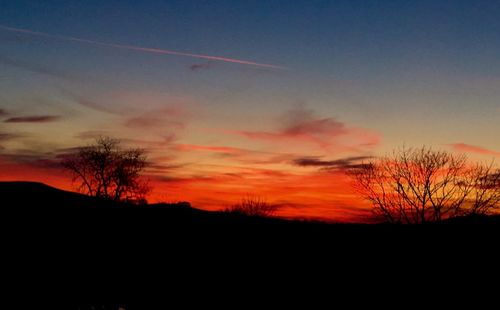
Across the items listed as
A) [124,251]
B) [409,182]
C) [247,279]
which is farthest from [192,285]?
[409,182]

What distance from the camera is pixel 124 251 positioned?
73.7ft

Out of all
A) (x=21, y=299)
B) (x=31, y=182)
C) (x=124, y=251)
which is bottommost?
(x=21, y=299)

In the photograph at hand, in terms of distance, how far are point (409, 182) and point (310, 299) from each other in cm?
2804

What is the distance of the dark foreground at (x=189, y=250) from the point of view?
19641 mm

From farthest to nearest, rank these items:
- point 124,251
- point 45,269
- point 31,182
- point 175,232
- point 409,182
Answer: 1. point 409,182
2. point 31,182
3. point 175,232
4. point 124,251
5. point 45,269

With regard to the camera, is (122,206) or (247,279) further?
(122,206)

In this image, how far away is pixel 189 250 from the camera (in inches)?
896

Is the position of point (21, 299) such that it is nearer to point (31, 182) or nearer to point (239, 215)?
point (239, 215)

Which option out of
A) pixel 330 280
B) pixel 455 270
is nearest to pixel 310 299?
pixel 330 280

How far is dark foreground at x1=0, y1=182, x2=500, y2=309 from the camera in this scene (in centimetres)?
1964

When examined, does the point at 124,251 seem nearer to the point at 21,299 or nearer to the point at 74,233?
the point at 74,233

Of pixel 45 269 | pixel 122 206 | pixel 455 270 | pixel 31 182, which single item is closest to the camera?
pixel 455 270

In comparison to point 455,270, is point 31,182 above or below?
above

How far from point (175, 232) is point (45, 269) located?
6636 millimetres
